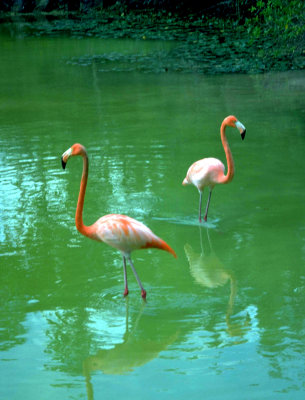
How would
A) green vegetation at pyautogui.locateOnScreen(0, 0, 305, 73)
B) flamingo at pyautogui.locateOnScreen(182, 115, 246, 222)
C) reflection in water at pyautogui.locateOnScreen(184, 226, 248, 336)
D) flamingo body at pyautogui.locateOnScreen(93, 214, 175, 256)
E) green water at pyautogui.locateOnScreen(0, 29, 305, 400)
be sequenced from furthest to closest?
1. green vegetation at pyautogui.locateOnScreen(0, 0, 305, 73)
2. flamingo at pyautogui.locateOnScreen(182, 115, 246, 222)
3. reflection in water at pyautogui.locateOnScreen(184, 226, 248, 336)
4. flamingo body at pyautogui.locateOnScreen(93, 214, 175, 256)
5. green water at pyautogui.locateOnScreen(0, 29, 305, 400)

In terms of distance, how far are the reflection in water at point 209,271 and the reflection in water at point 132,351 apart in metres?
0.52

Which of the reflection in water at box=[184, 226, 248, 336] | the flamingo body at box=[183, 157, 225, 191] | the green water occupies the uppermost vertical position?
the flamingo body at box=[183, 157, 225, 191]

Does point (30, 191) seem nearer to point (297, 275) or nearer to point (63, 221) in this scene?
point (63, 221)

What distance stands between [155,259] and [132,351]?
4.54ft

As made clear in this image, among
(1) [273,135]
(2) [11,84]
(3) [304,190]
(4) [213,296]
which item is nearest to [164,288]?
(4) [213,296]

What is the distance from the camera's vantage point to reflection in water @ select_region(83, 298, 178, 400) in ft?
13.2

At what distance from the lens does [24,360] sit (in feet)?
13.4

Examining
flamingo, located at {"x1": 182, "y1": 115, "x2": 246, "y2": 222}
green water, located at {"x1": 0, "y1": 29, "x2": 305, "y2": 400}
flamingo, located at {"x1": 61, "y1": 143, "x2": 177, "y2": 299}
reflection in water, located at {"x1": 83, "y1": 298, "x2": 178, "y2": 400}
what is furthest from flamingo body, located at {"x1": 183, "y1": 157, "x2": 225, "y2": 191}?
reflection in water, located at {"x1": 83, "y1": 298, "x2": 178, "y2": 400}

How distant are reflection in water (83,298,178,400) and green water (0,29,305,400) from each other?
0.01 meters

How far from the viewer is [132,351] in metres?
4.21

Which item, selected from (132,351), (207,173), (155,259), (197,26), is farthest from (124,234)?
(197,26)

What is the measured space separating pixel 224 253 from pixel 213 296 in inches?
33.7

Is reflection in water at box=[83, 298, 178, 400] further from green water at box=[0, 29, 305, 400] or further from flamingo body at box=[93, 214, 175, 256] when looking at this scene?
flamingo body at box=[93, 214, 175, 256]

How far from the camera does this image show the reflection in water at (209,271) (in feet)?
16.4
